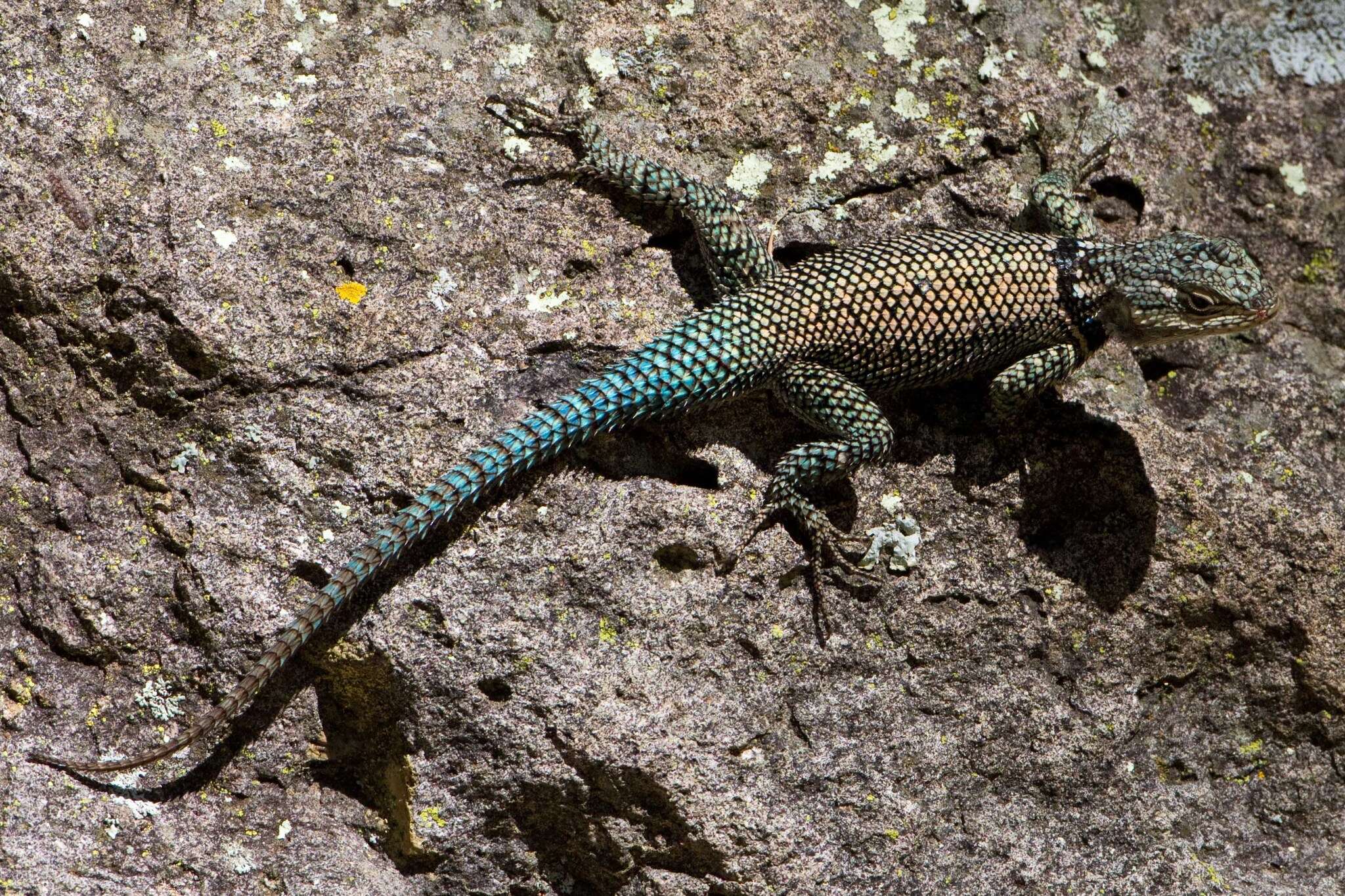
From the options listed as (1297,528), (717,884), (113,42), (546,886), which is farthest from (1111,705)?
(113,42)

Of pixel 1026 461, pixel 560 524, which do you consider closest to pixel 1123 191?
pixel 1026 461

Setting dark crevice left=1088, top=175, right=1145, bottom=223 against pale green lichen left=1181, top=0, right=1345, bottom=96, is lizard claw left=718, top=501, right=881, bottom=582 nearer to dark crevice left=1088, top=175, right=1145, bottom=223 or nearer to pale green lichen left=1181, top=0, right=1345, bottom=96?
dark crevice left=1088, top=175, right=1145, bottom=223

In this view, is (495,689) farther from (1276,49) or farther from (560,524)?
(1276,49)

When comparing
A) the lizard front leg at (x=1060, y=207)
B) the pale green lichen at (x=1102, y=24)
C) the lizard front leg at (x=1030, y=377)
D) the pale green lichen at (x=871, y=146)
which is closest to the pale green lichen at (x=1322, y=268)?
the lizard front leg at (x=1060, y=207)

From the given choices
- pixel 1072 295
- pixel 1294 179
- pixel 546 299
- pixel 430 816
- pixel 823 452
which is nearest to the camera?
pixel 430 816

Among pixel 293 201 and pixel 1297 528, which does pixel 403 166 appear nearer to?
pixel 293 201

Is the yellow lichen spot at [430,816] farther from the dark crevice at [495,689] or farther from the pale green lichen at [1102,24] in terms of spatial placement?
the pale green lichen at [1102,24]
